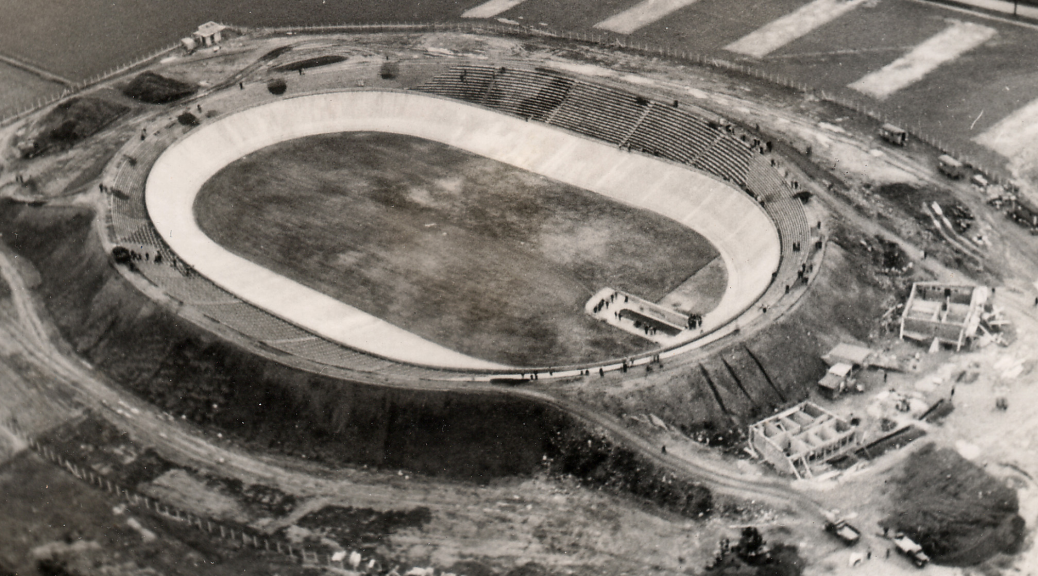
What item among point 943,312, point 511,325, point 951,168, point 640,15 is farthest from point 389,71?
point 943,312

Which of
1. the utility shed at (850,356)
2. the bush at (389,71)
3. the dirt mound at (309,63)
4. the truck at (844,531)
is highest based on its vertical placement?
the bush at (389,71)

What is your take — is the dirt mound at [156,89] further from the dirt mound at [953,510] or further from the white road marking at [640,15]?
the dirt mound at [953,510]

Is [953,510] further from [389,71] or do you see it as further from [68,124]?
[68,124]

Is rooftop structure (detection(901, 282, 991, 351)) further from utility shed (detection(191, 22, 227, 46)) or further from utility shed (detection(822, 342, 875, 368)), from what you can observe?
utility shed (detection(191, 22, 227, 46))

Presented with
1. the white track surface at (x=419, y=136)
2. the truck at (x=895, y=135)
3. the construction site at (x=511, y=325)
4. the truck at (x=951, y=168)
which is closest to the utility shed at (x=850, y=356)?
the construction site at (x=511, y=325)

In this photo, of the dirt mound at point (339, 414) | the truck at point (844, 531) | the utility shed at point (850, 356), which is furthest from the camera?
the utility shed at point (850, 356)

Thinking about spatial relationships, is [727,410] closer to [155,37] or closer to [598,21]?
[598,21]

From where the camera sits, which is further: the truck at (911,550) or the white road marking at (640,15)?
the white road marking at (640,15)

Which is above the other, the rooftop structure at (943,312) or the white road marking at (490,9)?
the white road marking at (490,9)
